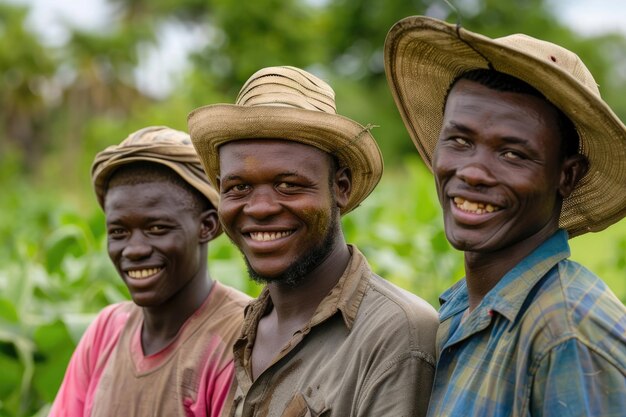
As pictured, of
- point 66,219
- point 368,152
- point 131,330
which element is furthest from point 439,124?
point 66,219

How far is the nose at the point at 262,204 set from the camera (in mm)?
2871

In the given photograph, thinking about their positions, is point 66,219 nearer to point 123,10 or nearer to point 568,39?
point 568,39

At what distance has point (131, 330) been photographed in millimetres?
3770

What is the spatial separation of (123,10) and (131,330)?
157ft

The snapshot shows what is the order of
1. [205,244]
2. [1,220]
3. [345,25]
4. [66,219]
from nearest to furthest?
1. [205,244]
2. [66,219]
3. [1,220]
4. [345,25]

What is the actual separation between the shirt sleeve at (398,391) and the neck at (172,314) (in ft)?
3.90

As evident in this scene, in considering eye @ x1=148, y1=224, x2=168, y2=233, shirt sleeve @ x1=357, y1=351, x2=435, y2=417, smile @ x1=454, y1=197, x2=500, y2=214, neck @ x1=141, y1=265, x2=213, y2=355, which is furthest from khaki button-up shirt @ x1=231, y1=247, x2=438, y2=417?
eye @ x1=148, y1=224, x2=168, y2=233

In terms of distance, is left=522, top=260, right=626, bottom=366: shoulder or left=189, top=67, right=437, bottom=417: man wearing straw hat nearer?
left=522, top=260, right=626, bottom=366: shoulder

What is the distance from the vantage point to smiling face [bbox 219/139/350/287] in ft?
9.47

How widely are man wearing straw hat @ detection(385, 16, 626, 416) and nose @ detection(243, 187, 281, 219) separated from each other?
0.53 meters

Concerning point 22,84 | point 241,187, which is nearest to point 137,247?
point 241,187

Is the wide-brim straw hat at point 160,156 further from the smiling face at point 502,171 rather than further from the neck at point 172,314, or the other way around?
the smiling face at point 502,171

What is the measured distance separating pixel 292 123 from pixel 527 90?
74 centimetres

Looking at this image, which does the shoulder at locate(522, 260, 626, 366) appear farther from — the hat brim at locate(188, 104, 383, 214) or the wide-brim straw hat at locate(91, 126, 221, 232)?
the wide-brim straw hat at locate(91, 126, 221, 232)
